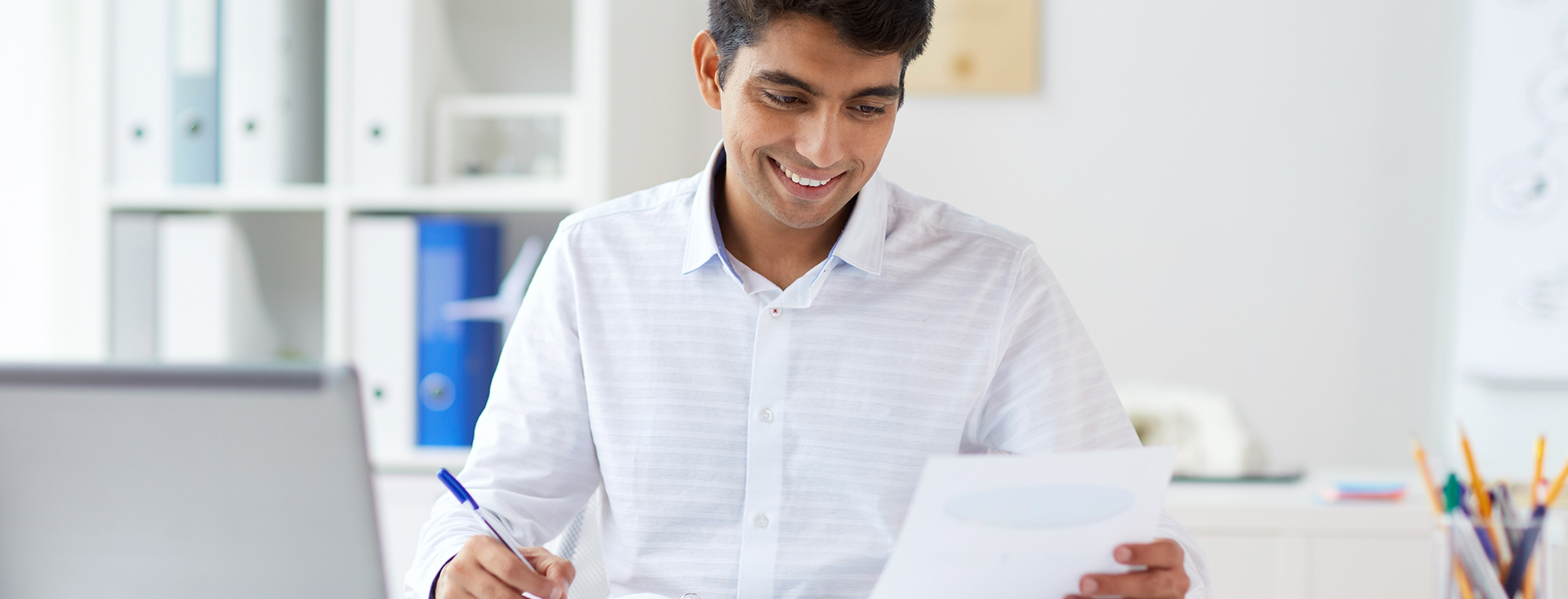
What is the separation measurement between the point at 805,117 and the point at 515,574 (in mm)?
458

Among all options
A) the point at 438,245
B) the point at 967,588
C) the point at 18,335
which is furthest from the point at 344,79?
the point at 967,588

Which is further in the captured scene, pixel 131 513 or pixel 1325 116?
pixel 1325 116

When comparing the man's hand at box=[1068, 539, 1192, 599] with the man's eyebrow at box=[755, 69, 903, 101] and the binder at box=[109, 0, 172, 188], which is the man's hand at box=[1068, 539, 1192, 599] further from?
the binder at box=[109, 0, 172, 188]

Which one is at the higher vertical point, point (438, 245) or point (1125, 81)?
point (1125, 81)

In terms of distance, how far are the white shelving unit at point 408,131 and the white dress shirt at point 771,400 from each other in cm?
57

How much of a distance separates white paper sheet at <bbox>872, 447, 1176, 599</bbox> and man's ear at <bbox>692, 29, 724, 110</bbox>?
20.8 inches

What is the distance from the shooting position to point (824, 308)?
3.58 feet

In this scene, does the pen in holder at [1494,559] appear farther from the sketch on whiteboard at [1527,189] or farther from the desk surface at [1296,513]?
the sketch on whiteboard at [1527,189]

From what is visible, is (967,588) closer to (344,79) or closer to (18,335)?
(344,79)

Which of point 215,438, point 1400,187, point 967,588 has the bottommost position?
point 967,588

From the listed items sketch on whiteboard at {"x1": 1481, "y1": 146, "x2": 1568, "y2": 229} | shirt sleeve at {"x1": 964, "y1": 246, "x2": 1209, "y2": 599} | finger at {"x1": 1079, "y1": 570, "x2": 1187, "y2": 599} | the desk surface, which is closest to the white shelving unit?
shirt sleeve at {"x1": 964, "y1": 246, "x2": 1209, "y2": 599}

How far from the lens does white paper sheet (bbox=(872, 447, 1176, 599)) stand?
691 millimetres

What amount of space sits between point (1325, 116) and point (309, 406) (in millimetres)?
1743

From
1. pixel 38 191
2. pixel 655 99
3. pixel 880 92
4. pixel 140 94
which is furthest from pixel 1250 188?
pixel 38 191
